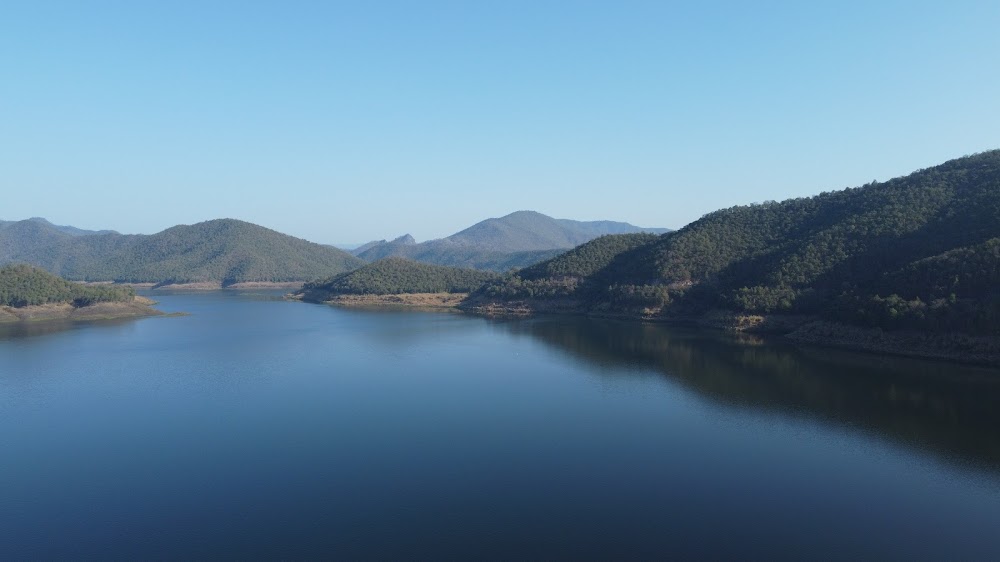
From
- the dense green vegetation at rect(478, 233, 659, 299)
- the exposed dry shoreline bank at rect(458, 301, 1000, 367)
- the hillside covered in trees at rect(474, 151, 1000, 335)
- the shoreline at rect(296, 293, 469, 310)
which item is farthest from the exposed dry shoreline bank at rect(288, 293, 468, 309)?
the exposed dry shoreline bank at rect(458, 301, 1000, 367)

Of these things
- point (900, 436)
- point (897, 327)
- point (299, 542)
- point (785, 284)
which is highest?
point (785, 284)

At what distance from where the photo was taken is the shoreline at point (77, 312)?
265 ft

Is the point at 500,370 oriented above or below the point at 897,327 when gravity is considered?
below

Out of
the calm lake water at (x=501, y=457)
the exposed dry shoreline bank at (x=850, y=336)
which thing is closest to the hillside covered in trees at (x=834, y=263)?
the exposed dry shoreline bank at (x=850, y=336)

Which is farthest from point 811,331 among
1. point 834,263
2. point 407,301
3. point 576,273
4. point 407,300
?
point 407,300

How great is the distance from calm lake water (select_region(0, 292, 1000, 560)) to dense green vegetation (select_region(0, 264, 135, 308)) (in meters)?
35.5

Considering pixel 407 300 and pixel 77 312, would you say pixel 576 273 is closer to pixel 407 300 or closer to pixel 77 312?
pixel 407 300

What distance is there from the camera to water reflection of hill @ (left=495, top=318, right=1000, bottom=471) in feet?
103

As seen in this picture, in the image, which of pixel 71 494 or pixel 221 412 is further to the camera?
pixel 221 412

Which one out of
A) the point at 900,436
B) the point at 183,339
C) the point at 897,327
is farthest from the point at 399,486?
the point at 183,339

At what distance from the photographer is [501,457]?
28.7m

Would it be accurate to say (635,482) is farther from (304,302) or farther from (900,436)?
(304,302)

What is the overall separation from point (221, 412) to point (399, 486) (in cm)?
1781

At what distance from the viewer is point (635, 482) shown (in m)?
25.5
